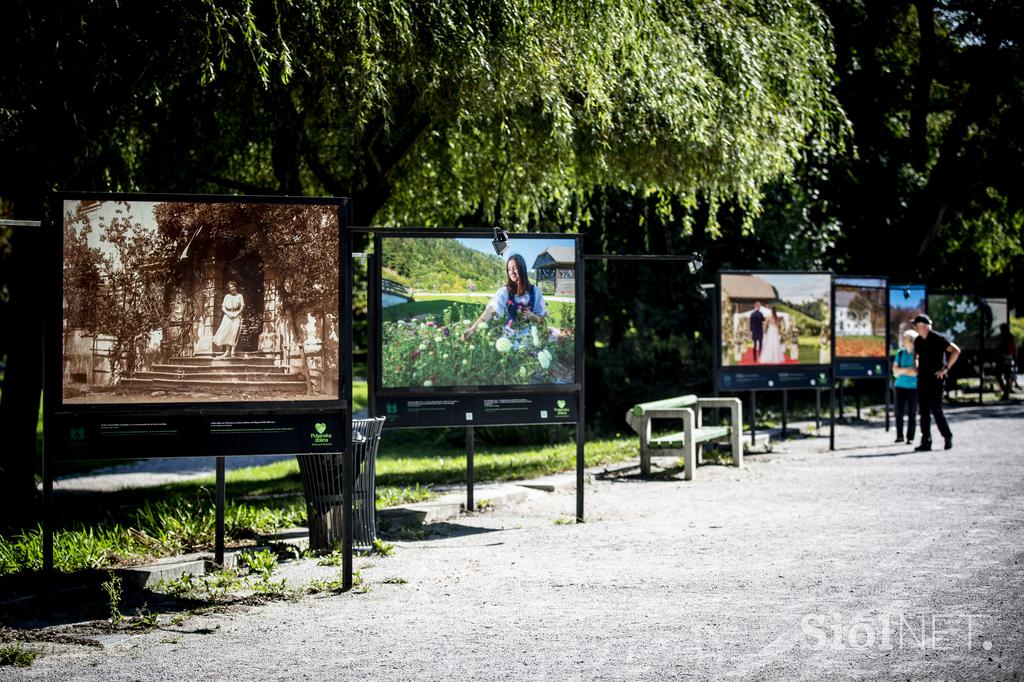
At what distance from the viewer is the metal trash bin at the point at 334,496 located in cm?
945

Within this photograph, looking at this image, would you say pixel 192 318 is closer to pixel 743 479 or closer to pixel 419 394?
pixel 419 394

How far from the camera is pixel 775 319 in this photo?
17.3m

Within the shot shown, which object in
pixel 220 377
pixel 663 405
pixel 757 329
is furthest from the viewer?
pixel 757 329

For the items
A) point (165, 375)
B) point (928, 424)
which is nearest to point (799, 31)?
point (928, 424)

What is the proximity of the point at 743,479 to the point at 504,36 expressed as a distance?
6.22 m

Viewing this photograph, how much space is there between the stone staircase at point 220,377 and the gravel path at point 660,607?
1.60 m

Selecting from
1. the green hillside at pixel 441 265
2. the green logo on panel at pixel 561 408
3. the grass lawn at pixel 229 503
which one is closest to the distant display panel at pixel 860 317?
the grass lawn at pixel 229 503

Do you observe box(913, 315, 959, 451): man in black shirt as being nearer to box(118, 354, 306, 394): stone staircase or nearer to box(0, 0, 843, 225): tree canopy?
box(0, 0, 843, 225): tree canopy

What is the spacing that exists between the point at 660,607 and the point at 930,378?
36.2ft

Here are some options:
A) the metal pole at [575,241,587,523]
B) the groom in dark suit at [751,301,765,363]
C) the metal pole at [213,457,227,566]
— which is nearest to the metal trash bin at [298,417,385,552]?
the metal pole at [213,457,227,566]

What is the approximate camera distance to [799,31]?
624 inches

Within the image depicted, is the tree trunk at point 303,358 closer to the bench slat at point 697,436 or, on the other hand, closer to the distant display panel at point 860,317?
the bench slat at point 697,436

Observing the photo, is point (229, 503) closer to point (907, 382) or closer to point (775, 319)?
point (775, 319)

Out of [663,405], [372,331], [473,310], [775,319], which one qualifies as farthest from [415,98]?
[775,319]
